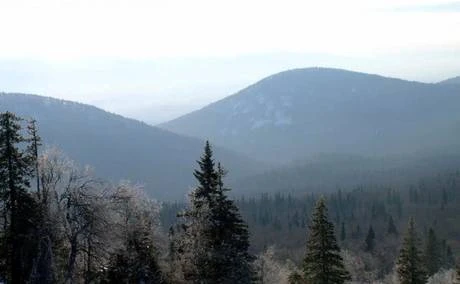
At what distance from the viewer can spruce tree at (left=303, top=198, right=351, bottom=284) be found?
140 ft

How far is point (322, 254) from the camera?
4300cm

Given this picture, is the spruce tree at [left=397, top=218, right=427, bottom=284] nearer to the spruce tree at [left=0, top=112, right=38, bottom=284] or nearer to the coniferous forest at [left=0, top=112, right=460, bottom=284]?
the coniferous forest at [left=0, top=112, right=460, bottom=284]

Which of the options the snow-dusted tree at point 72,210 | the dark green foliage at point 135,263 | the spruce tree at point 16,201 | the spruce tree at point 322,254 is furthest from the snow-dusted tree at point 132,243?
→ the spruce tree at point 322,254

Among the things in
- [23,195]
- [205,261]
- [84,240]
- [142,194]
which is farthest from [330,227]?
[23,195]

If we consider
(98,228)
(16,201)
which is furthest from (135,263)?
(16,201)

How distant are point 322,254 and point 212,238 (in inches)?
406

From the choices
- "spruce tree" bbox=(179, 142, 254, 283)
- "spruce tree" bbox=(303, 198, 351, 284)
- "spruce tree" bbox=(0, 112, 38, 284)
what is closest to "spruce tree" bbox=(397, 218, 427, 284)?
"spruce tree" bbox=(303, 198, 351, 284)

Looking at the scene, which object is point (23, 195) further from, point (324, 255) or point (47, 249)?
point (324, 255)

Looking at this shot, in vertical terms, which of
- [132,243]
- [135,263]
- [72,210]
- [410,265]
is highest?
[72,210]

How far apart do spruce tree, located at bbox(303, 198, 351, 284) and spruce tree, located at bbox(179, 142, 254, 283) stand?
7878mm

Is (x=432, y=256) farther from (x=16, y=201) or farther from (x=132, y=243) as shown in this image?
(x=16, y=201)

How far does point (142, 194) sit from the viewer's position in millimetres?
37531

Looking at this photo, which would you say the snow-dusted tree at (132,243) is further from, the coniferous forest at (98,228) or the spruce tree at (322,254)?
the spruce tree at (322,254)

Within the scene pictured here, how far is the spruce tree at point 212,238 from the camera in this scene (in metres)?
35.7
